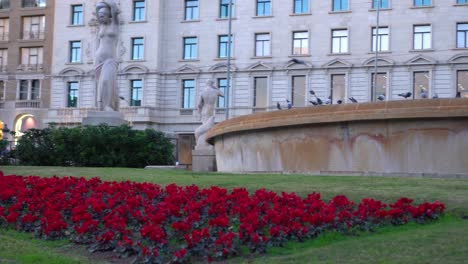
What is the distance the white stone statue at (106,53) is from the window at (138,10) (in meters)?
38.5

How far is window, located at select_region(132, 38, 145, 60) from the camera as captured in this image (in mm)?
64312

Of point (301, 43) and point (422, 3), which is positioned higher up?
point (422, 3)

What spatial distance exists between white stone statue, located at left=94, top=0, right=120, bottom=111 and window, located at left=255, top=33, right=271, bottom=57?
35.5 meters

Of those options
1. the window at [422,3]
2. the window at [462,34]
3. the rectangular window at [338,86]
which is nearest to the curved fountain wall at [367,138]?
the window at [462,34]

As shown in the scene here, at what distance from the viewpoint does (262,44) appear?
61.8 meters

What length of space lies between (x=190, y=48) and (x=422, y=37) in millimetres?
18186

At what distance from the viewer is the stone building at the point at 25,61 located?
67.8 metres

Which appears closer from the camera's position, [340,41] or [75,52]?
[340,41]

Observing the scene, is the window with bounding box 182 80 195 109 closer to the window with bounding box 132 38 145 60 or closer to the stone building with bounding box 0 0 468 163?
the stone building with bounding box 0 0 468 163

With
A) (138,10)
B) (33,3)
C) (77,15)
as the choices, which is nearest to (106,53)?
(138,10)

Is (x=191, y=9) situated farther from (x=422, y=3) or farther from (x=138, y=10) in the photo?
(x=422, y=3)

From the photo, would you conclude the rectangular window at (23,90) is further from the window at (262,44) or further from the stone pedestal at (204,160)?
the stone pedestal at (204,160)

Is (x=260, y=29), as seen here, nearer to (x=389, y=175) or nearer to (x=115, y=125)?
(x=115, y=125)

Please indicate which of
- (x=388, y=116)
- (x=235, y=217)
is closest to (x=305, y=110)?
(x=388, y=116)
